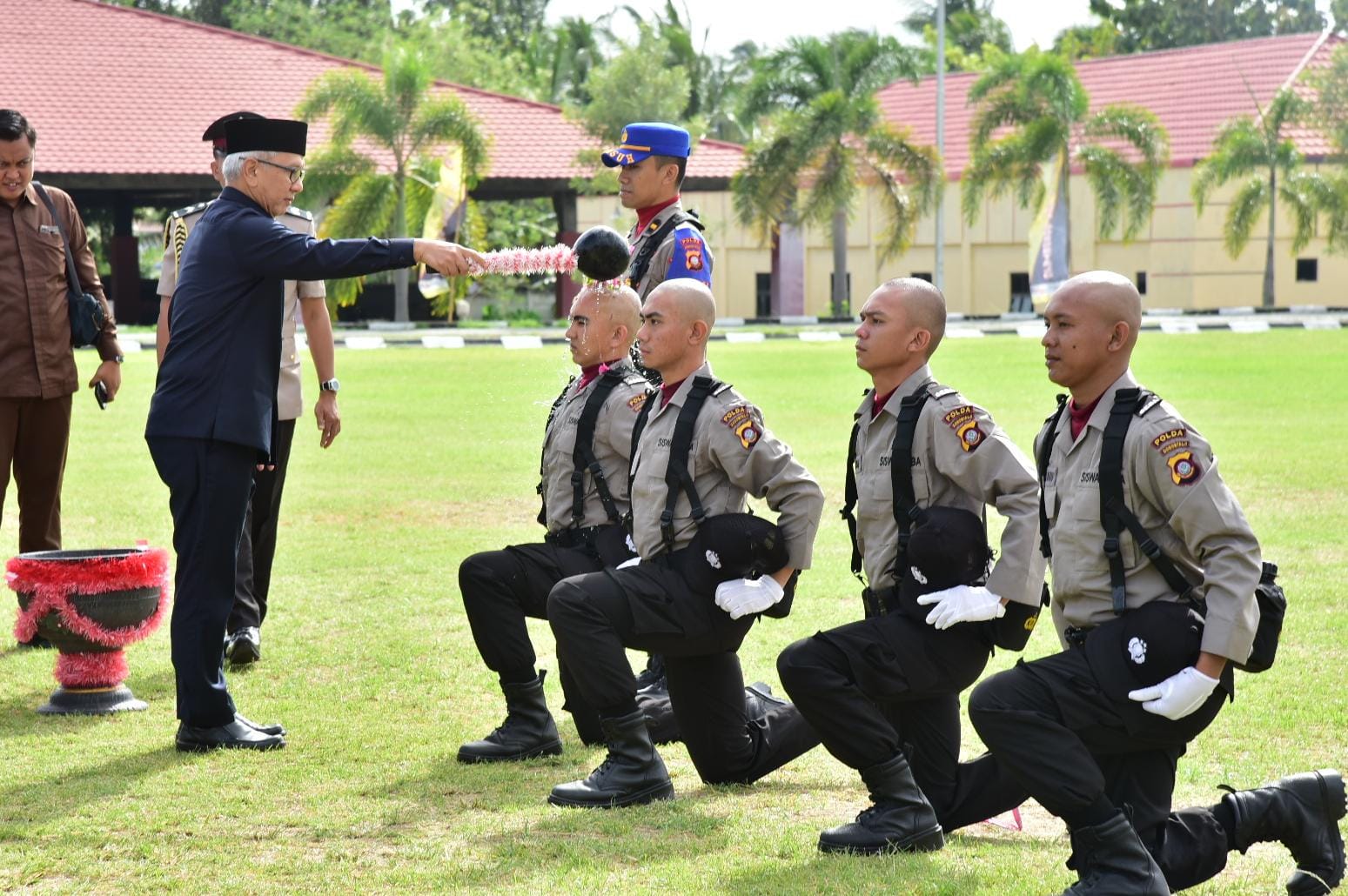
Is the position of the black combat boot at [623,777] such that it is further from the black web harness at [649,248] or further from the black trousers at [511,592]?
the black web harness at [649,248]

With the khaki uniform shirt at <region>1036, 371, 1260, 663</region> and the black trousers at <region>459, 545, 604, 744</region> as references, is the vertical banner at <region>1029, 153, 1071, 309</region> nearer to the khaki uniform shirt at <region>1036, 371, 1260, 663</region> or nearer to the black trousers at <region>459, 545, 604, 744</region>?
the black trousers at <region>459, 545, 604, 744</region>

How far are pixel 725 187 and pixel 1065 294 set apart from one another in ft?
121

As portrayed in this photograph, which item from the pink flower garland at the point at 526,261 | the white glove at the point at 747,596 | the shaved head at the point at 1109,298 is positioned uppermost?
the pink flower garland at the point at 526,261

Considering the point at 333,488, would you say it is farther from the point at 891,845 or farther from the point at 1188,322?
the point at 1188,322

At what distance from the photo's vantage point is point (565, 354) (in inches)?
271

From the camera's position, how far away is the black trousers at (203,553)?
600 cm

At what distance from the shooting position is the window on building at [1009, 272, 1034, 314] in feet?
169

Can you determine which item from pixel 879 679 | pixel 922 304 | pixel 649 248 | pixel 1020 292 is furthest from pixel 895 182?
pixel 879 679

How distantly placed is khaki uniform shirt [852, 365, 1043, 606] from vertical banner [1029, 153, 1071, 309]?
1606 inches

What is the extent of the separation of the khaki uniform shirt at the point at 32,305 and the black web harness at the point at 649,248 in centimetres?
264

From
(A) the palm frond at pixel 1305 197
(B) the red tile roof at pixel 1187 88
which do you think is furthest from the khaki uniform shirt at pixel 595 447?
(B) the red tile roof at pixel 1187 88

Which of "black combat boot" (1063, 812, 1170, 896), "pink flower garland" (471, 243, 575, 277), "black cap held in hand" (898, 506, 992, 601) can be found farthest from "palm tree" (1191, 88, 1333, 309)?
"black combat boot" (1063, 812, 1170, 896)

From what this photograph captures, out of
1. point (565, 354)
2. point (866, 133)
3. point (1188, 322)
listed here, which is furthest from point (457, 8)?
point (565, 354)

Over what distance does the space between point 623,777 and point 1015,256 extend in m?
48.4
